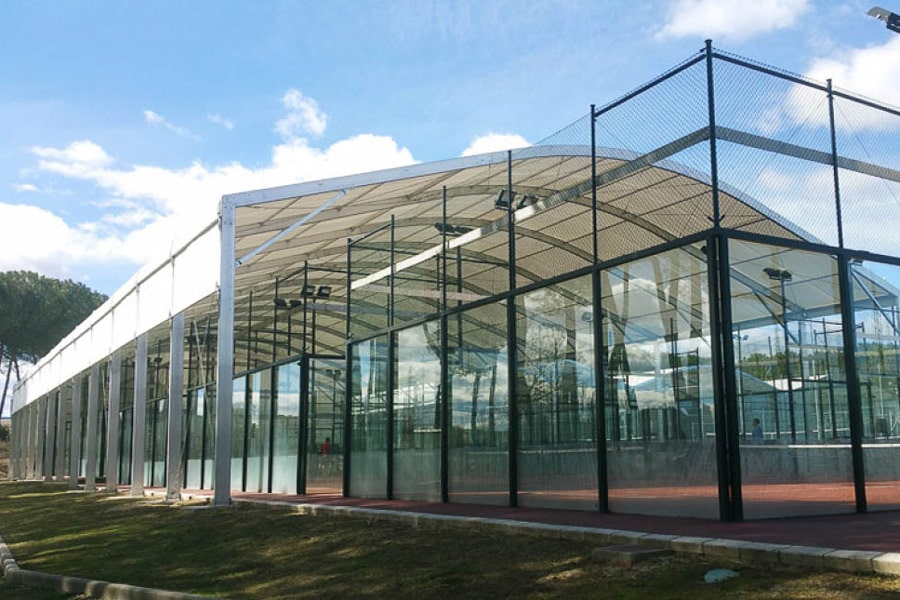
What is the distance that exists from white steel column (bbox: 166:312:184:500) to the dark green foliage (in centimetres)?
4320

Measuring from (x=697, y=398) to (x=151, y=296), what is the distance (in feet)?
56.1

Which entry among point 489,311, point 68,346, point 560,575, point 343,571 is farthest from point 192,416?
point 560,575

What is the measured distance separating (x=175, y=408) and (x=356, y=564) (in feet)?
42.2

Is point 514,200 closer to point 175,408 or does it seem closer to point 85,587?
point 85,587

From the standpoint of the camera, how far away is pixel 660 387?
10953 millimetres

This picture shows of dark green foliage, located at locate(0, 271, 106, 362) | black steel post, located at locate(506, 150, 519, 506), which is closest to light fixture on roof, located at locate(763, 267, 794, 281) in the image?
black steel post, located at locate(506, 150, 519, 506)

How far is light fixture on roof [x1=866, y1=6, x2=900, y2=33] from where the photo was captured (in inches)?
472

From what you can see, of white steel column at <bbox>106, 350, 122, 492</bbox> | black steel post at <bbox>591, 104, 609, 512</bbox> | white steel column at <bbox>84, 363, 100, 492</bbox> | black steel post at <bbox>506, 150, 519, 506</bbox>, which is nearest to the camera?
black steel post at <bbox>591, 104, 609, 512</bbox>

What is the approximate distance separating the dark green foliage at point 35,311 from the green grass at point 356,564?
160 ft

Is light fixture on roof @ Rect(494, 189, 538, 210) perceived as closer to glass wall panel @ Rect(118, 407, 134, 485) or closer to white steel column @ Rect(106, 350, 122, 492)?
white steel column @ Rect(106, 350, 122, 492)

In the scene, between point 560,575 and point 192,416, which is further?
point 192,416

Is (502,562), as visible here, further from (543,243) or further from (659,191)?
(543,243)

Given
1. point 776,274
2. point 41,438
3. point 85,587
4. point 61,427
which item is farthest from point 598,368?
point 41,438

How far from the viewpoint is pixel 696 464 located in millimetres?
10219
